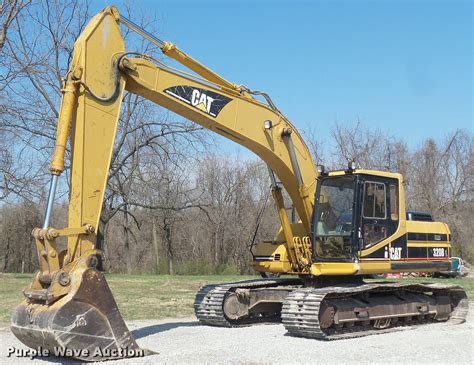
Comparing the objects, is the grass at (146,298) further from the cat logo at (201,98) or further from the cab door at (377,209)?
the cat logo at (201,98)

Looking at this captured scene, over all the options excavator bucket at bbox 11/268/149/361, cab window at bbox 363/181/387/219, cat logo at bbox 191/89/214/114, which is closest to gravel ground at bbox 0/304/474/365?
excavator bucket at bbox 11/268/149/361

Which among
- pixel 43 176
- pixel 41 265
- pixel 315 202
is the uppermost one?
pixel 43 176

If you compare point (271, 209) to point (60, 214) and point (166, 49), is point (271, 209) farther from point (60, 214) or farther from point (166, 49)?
point (166, 49)

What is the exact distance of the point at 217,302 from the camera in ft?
36.9

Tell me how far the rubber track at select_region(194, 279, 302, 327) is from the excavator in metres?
0.03

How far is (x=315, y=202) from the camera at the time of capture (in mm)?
10961

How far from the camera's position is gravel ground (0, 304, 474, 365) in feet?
26.2

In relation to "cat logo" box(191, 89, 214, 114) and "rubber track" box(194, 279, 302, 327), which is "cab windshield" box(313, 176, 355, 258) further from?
"cat logo" box(191, 89, 214, 114)

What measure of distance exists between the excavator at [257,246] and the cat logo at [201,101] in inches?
0.9

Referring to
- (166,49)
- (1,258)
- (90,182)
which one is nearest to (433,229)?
(166,49)

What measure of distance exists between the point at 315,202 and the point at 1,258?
34.8 meters

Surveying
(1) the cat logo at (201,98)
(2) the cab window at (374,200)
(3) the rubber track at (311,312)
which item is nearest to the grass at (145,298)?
(3) the rubber track at (311,312)

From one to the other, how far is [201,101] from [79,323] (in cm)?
404

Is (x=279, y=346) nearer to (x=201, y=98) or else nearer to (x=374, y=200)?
(x=374, y=200)
